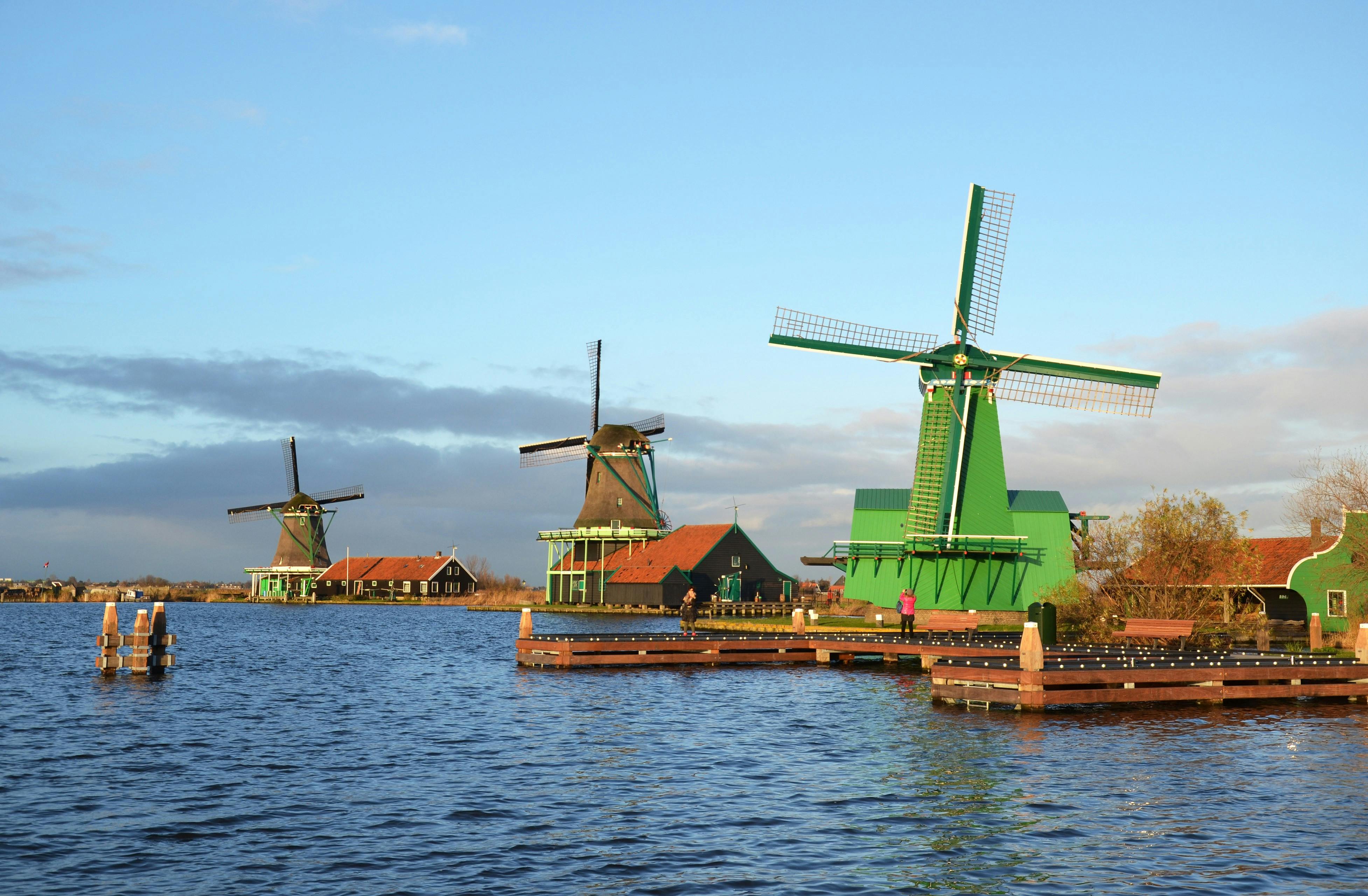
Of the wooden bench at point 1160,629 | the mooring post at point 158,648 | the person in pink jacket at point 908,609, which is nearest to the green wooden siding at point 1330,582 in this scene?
the wooden bench at point 1160,629

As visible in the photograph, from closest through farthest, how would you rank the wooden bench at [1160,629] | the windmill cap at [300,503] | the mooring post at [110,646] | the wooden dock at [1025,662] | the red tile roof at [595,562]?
the wooden dock at [1025,662], the wooden bench at [1160,629], the mooring post at [110,646], the red tile roof at [595,562], the windmill cap at [300,503]

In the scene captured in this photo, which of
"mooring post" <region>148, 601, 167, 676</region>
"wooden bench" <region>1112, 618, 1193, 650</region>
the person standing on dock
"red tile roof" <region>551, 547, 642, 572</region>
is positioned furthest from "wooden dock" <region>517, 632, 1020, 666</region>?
"red tile roof" <region>551, 547, 642, 572</region>

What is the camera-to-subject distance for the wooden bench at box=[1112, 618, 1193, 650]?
35594 mm

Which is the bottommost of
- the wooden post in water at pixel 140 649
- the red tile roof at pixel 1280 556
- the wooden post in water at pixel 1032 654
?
the wooden post in water at pixel 140 649

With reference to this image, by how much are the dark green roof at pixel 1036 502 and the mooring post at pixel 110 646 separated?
36.0 m

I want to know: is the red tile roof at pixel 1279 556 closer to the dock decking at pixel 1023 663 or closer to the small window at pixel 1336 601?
the small window at pixel 1336 601

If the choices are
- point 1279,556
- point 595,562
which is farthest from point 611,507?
point 1279,556

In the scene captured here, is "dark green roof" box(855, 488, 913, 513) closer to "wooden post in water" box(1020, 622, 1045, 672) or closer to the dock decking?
the dock decking

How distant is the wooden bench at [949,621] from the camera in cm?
4750

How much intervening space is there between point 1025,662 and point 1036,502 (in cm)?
2720

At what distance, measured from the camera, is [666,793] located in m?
18.0

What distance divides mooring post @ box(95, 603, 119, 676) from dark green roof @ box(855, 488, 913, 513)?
32.6 metres

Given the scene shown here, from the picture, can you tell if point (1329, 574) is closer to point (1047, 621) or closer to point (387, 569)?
point (1047, 621)

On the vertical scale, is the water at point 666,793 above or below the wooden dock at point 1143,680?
below
